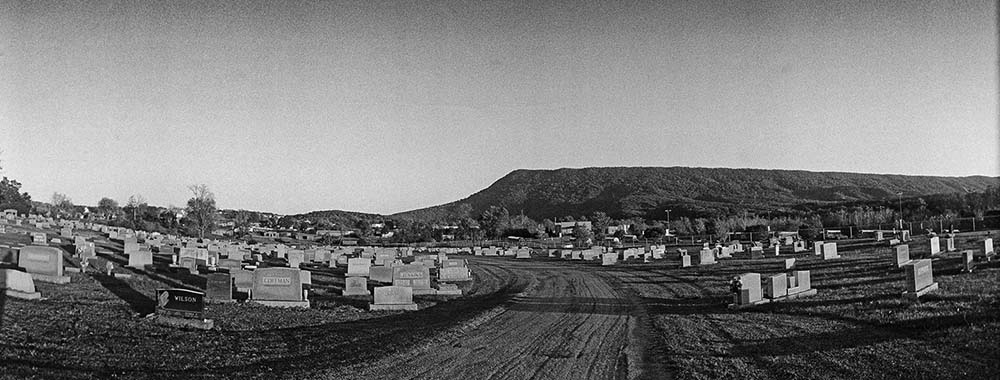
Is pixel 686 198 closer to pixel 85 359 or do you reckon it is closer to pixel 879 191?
pixel 879 191

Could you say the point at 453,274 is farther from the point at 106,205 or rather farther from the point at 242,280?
the point at 106,205

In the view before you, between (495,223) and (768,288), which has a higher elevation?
(495,223)

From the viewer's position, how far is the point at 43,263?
20.4 m

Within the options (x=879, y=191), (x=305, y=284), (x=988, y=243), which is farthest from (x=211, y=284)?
(x=879, y=191)

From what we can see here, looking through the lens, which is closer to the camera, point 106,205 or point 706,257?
point 706,257

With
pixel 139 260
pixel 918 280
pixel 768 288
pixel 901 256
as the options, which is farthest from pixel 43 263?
pixel 901 256

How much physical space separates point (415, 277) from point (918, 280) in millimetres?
17377

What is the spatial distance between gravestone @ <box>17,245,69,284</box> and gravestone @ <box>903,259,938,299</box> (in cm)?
2445

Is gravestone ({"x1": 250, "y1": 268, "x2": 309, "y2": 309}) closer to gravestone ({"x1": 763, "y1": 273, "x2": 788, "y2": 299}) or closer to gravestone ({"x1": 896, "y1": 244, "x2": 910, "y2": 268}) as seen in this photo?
gravestone ({"x1": 763, "y1": 273, "x2": 788, "y2": 299})

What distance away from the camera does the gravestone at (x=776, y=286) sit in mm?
19734

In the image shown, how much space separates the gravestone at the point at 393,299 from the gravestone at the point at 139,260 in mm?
14583

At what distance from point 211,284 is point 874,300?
19490 millimetres

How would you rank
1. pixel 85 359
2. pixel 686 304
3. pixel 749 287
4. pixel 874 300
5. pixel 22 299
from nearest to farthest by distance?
pixel 85 359, pixel 22 299, pixel 874 300, pixel 749 287, pixel 686 304

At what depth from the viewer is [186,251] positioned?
35.1 m
